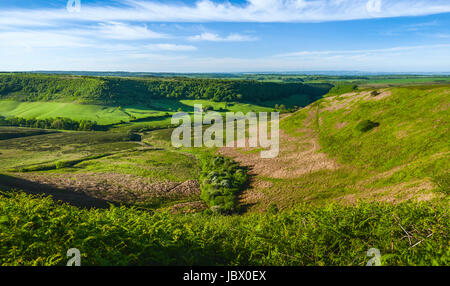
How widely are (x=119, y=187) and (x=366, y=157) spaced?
37919 millimetres

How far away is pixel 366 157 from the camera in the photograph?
108 ft

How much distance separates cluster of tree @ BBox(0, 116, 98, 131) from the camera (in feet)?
396

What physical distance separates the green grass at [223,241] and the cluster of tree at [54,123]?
5060 inches

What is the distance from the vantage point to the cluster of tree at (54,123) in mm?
120744

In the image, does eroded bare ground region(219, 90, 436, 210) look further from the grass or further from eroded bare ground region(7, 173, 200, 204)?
the grass

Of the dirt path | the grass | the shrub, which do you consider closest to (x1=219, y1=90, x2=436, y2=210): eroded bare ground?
the dirt path

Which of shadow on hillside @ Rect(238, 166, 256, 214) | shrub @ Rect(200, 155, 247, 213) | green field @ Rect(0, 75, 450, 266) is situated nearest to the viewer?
green field @ Rect(0, 75, 450, 266)

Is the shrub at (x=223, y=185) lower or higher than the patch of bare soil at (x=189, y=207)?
higher

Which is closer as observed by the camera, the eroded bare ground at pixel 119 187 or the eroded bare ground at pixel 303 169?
the eroded bare ground at pixel 303 169

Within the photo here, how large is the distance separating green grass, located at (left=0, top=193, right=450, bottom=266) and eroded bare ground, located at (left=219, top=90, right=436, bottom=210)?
6.65 m

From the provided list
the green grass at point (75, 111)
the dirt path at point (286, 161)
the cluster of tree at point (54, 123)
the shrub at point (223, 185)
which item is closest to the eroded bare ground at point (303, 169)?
the dirt path at point (286, 161)
